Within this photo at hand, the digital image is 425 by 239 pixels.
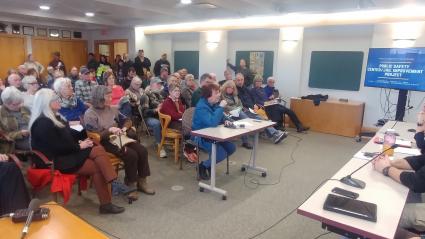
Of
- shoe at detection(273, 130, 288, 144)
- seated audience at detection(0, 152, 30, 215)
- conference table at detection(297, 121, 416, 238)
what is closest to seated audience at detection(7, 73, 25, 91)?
seated audience at detection(0, 152, 30, 215)

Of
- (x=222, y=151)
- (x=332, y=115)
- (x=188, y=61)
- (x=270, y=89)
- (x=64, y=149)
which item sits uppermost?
(x=188, y=61)

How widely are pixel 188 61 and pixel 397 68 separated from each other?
18.7 feet

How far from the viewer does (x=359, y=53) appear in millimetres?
6461

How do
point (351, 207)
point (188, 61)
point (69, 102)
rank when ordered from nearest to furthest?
1. point (351, 207)
2. point (69, 102)
3. point (188, 61)

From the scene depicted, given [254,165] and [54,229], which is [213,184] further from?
[54,229]

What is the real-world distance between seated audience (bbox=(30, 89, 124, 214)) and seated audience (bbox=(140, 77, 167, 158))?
1785 millimetres

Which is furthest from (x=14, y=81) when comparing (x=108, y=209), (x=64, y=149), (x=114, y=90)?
(x=108, y=209)

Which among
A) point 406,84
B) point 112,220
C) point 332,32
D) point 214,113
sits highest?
point 332,32

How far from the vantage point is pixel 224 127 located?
3.60 metres

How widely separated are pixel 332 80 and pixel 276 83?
1.29m

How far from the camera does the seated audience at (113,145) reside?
3.15m

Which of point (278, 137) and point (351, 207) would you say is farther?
point (278, 137)

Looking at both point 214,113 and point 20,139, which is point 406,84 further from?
point 20,139

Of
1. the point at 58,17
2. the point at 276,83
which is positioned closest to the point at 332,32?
the point at 276,83
